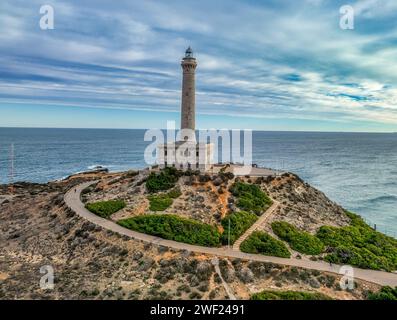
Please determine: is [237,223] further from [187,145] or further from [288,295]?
[187,145]

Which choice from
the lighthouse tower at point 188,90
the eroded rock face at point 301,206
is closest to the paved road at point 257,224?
the eroded rock face at point 301,206

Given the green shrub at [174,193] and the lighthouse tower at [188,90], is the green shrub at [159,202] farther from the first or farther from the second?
the lighthouse tower at [188,90]

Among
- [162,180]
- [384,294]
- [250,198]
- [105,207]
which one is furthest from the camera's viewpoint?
[162,180]

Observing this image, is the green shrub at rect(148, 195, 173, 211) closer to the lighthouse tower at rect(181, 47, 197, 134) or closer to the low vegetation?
the low vegetation

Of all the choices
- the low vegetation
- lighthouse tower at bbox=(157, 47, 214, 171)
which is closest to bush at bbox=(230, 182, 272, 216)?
lighthouse tower at bbox=(157, 47, 214, 171)

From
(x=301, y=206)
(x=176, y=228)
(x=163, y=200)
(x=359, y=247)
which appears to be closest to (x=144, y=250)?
(x=176, y=228)

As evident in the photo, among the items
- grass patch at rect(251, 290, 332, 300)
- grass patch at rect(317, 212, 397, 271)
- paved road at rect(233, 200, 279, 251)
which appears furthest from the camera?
paved road at rect(233, 200, 279, 251)
